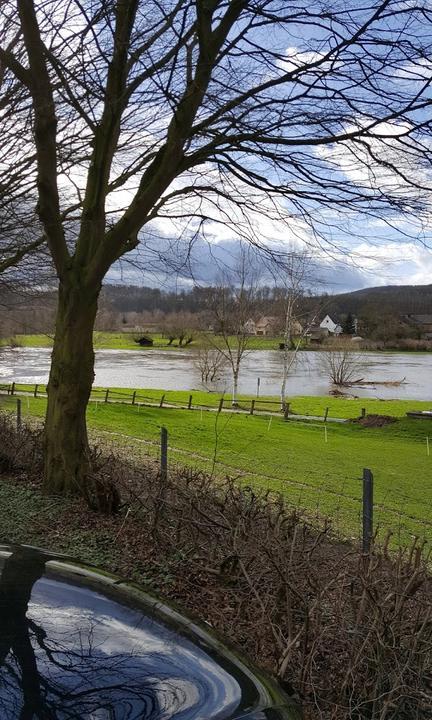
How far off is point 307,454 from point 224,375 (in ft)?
114

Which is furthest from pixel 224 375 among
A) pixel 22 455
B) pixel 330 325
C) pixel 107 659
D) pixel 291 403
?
pixel 107 659

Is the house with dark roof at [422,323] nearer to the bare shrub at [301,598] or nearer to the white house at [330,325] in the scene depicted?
the white house at [330,325]

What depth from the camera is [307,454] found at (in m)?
21.5

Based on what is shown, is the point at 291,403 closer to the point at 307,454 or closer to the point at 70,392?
the point at 307,454

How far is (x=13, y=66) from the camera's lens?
610 cm

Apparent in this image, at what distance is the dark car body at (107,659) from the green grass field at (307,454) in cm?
500

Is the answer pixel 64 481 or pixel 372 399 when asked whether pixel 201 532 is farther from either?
pixel 372 399

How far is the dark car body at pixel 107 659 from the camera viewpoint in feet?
4.90

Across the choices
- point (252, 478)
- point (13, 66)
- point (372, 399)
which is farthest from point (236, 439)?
point (372, 399)

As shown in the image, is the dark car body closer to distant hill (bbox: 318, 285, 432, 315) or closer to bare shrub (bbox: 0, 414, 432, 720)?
bare shrub (bbox: 0, 414, 432, 720)

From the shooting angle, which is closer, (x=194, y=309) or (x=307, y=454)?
(x=307, y=454)

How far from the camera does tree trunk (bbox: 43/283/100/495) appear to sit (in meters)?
6.58

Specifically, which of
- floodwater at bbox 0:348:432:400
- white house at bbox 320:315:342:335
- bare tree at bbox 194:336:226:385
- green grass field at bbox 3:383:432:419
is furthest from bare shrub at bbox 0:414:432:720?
white house at bbox 320:315:342:335

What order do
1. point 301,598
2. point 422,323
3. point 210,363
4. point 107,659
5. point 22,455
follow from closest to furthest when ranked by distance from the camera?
1. point 107,659
2. point 301,598
3. point 22,455
4. point 210,363
5. point 422,323
